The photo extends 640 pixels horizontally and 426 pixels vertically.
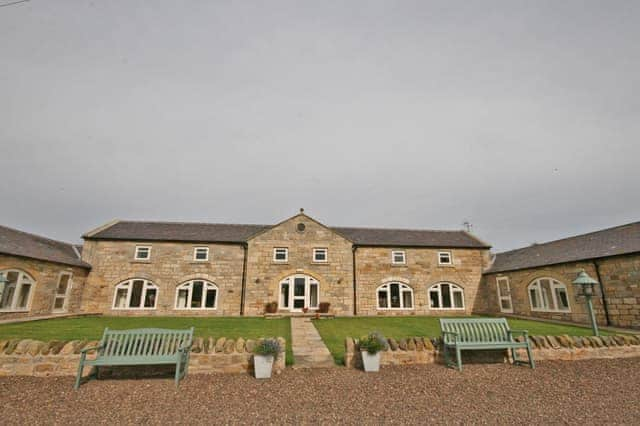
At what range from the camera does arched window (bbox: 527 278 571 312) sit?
51.6ft

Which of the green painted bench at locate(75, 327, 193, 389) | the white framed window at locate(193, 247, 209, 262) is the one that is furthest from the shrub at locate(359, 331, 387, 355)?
the white framed window at locate(193, 247, 209, 262)

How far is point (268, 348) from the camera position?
6270mm

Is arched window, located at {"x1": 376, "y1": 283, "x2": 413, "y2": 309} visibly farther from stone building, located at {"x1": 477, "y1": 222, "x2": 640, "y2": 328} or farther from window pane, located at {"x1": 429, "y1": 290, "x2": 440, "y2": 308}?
stone building, located at {"x1": 477, "y1": 222, "x2": 640, "y2": 328}

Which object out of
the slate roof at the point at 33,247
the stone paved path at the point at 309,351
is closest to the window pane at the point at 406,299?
the stone paved path at the point at 309,351

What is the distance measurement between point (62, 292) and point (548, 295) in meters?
25.8

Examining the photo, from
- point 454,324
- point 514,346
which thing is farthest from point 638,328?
point 454,324

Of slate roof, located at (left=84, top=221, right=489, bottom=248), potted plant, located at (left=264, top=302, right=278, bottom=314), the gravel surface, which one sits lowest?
the gravel surface

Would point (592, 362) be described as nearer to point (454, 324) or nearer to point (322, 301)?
point (454, 324)

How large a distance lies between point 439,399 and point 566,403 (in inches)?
78.8

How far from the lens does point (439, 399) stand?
204 inches

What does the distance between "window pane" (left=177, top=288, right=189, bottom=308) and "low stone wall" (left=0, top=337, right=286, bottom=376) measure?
12380 mm

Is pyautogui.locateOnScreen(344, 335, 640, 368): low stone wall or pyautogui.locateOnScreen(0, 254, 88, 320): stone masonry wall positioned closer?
pyautogui.locateOnScreen(344, 335, 640, 368): low stone wall

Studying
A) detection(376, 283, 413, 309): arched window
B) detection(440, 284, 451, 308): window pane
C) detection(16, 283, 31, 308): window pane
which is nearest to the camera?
detection(16, 283, 31, 308): window pane

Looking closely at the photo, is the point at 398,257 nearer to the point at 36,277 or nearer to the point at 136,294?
the point at 136,294
